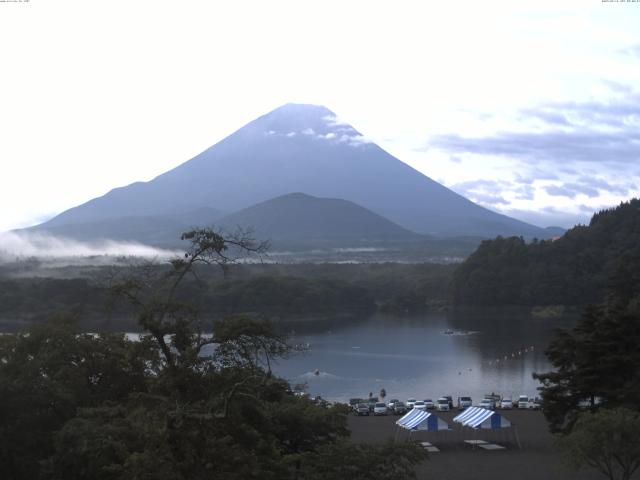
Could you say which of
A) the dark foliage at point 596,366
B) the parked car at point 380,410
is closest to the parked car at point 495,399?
the parked car at point 380,410

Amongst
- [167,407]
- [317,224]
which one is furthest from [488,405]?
[317,224]

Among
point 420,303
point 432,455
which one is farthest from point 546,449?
point 420,303

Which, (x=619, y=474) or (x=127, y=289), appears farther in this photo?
(x=619, y=474)

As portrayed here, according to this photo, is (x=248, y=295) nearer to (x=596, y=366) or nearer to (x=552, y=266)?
(x=552, y=266)

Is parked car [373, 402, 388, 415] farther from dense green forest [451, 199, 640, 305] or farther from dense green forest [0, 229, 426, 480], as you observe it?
dense green forest [451, 199, 640, 305]

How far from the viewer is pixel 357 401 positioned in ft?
54.2

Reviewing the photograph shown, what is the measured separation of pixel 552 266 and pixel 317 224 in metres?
47.5

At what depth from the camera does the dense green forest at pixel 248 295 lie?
30578 millimetres

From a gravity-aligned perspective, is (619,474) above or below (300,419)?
below

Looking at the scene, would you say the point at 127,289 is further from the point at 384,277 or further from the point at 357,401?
the point at 384,277

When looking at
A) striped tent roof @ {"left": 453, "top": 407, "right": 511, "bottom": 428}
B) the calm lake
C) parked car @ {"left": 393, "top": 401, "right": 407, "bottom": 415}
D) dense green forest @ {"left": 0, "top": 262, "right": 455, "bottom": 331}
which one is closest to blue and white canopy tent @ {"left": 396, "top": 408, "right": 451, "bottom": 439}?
striped tent roof @ {"left": 453, "top": 407, "right": 511, "bottom": 428}

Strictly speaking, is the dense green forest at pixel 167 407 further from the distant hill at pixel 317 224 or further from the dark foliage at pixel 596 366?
the distant hill at pixel 317 224

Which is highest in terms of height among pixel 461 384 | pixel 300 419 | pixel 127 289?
pixel 127 289

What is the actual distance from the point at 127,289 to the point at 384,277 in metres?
49.5
